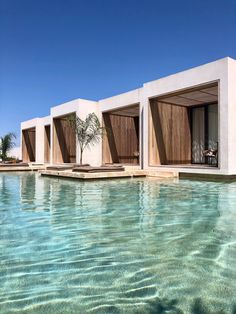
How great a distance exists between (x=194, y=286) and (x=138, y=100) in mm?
11439

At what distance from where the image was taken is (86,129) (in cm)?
1528

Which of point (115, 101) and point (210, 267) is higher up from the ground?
point (115, 101)

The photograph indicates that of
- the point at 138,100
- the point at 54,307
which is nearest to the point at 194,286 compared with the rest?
the point at 54,307

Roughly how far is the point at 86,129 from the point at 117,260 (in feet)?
42.9

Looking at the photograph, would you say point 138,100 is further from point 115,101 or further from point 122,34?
point 122,34

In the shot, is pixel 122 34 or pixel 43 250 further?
pixel 122 34

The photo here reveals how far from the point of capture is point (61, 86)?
1952cm

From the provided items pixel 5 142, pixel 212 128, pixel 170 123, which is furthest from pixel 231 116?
pixel 5 142

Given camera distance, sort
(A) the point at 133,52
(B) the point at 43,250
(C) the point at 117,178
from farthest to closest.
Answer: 1. (A) the point at 133,52
2. (C) the point at 117,178
3. (B) the point at 43,250

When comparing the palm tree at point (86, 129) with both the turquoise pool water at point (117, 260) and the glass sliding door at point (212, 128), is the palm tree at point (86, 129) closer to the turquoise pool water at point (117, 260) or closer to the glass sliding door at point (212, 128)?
the glass sliding door at point (212, 128)

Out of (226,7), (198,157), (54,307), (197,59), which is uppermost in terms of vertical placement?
(226,7)

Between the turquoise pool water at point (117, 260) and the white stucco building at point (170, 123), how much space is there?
18.3 ft

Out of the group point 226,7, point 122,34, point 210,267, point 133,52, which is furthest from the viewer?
point 133,52

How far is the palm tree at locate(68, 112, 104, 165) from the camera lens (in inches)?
599
